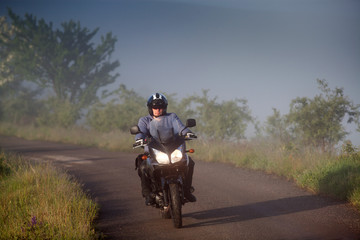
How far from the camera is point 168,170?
5.54m

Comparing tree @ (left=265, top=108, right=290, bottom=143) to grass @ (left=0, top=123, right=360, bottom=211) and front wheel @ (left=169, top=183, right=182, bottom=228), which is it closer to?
grass @ (left=0, top=123, right=360, bottom=211)

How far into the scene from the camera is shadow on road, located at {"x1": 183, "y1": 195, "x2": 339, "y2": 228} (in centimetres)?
612

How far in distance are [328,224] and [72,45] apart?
4089cm

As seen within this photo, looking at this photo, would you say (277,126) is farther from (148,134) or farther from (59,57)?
(59,57)

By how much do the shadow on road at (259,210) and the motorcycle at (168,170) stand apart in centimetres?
57

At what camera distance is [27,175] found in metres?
8.31

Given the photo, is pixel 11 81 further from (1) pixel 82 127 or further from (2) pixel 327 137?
(2) pixel 327 137

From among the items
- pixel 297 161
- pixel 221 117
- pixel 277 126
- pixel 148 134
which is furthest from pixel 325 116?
pixel 148 134

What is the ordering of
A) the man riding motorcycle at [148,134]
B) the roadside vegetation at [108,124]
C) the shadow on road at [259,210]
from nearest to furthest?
1. the man riding motorcycle at [148,134]
2. the shadow on road at [259,210]
3. the roadside vegetation at [108,124]

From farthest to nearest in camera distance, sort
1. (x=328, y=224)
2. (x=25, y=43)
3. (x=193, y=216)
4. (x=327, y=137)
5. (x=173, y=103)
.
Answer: (x=25, y=43) < (x=173, y=103) < (x=327, y=137) < (x=193, y=216) < (x=328, y=224)

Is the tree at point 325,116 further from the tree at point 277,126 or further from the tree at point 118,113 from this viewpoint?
the tree at point 118,113

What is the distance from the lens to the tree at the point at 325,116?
14.5 m

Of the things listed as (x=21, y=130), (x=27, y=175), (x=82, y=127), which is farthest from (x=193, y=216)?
(x=21, y=130)

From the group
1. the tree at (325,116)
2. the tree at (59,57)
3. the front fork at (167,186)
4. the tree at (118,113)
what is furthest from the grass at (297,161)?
the tree at (59,57)
